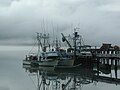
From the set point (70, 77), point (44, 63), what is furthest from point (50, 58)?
point (70, 77)

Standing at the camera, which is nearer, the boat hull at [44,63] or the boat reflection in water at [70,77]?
the boat reflection in water at [70,77]

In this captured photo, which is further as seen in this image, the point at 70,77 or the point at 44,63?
the point at 44,63

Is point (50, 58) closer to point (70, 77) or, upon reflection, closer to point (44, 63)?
point (44, 63)

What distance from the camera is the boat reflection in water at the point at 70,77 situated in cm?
7981

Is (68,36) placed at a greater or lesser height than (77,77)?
greater

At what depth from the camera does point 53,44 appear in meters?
129

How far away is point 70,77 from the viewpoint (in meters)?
94.2

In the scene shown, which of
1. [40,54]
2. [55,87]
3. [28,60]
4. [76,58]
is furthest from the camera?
[28,60]

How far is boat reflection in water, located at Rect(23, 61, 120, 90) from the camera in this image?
79.8 m

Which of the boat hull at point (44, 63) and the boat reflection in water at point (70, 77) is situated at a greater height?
the boat hull at point (44, 63)

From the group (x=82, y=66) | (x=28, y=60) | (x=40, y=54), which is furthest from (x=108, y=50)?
(x=28, y=60)

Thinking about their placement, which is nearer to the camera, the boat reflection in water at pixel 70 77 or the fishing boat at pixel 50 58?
the boat reflection in water at pixel 70 77

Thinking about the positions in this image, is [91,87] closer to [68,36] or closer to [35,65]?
[68,36]

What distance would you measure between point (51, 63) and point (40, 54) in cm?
1274
